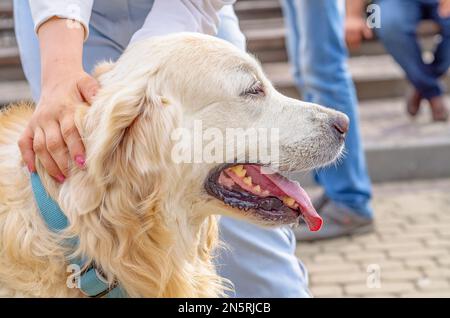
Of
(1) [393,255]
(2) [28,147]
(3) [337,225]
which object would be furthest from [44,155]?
(3) [337,225]

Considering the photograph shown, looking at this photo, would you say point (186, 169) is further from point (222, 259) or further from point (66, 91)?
point (222, 259)

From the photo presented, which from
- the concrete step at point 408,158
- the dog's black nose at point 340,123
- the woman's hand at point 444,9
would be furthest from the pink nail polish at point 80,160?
the woman's hand at point 444,9

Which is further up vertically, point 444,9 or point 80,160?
point 80,160

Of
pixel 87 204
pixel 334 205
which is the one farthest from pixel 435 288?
pixel 87 204

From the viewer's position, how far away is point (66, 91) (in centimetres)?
243

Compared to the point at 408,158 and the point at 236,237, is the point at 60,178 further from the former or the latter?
the point at 408,158

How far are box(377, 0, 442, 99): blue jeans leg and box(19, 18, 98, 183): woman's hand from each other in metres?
4.87

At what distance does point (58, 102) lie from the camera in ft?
7.89

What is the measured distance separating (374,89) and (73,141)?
21.1 ft

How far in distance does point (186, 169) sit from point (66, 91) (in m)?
0.44

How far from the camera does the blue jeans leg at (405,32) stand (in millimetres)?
6949

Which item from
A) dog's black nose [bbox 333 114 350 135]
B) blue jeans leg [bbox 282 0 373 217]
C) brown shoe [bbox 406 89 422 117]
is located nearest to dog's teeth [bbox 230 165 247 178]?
dog's black nose [bbox 333 114 350 135]

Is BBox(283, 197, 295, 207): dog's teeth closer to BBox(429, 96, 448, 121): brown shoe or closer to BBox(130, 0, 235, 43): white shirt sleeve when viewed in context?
BBox(130, 0, 235, 43): white shirt sleeve

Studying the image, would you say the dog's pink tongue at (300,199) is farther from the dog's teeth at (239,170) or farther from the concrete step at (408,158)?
the concrete step at (408,158)
